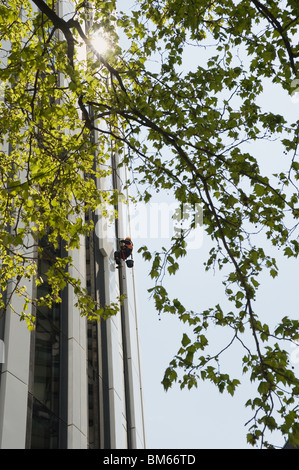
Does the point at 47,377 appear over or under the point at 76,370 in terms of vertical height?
under

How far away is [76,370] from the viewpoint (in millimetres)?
14594

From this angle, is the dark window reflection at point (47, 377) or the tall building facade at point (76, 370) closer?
the tall building facade at point (76, 370)

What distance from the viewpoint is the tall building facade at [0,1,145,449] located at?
10.7 meters

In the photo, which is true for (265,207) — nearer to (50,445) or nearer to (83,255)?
(50,445)

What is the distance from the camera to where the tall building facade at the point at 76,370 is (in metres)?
10.7

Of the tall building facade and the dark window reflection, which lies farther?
the dark window reflection

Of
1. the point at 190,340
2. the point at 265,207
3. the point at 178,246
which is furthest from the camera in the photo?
the point at 265,207

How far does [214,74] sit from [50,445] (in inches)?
384

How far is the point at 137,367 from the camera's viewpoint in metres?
25.5

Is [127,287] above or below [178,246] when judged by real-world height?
above

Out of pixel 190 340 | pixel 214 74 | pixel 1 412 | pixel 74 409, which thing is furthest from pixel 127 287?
pixel 190 340

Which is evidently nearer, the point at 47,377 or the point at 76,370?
the point at 47,377
